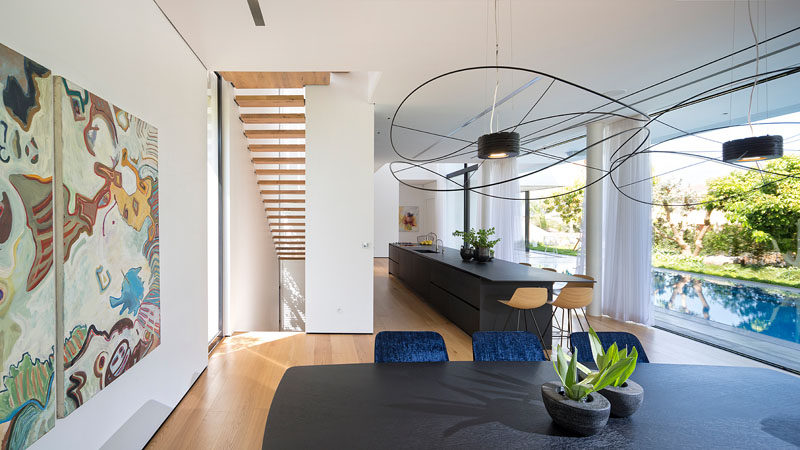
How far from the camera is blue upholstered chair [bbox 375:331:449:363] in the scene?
2.01m

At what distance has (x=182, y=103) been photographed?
2891mm

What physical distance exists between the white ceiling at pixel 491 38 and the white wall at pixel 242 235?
1309 millimetres

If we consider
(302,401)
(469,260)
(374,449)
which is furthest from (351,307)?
(374,449)

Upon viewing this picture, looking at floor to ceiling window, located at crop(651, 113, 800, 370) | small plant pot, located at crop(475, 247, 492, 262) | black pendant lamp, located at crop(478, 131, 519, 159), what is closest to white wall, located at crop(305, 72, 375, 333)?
small plant pot, located at crop(475, 247, 492, 262)

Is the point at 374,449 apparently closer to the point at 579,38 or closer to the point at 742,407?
the point at 742,407

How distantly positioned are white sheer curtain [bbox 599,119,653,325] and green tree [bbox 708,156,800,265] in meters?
0.88

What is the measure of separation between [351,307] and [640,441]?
3.81 m

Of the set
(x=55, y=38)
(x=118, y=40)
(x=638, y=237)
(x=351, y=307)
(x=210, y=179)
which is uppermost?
(x=118, y=40)

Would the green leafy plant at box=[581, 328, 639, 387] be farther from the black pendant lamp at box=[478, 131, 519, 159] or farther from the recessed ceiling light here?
the recessed ceiling light

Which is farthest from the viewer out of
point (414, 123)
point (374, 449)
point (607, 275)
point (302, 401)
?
point (414, 123)

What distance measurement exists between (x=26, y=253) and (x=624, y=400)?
224cm

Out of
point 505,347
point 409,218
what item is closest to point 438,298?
point 505,347

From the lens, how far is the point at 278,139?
19.1 ft

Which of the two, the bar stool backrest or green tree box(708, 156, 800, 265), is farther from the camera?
green tree box(708, 156, 800, 265)
